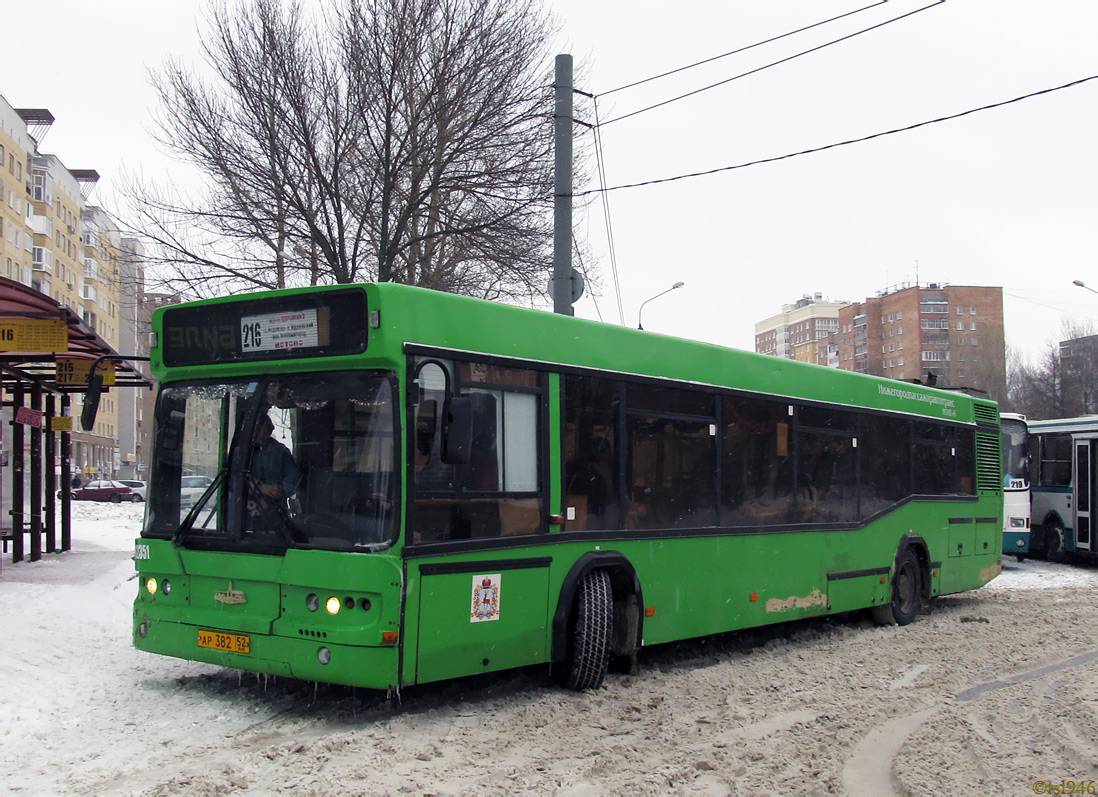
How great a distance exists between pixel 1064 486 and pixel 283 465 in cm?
1832

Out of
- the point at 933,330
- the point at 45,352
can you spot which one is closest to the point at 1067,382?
the point at 933,330

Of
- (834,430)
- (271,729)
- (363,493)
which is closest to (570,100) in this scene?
(834,430)

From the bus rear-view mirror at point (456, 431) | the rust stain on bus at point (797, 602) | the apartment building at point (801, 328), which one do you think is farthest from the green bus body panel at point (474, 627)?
the apartment building at point (801, 328)

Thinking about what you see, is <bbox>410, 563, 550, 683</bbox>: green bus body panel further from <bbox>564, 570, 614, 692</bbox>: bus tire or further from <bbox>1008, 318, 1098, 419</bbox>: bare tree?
<bbox>1008, 318, 1098, 419</bbox>: bare tree

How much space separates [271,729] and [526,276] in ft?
46.2

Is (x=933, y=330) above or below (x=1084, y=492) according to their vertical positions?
above

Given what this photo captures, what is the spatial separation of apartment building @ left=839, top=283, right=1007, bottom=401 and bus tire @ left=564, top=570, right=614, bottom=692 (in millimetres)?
94423

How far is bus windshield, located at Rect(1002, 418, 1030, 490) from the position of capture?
20578mm

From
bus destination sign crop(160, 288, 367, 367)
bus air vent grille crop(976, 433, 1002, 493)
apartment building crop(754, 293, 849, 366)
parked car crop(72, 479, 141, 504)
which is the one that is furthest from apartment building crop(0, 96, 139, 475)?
apartment building crop(754, 293, 849, 366)

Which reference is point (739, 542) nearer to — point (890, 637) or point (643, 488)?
point (643, 488)

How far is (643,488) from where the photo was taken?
28.2ft

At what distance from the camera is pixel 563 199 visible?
42.7ft

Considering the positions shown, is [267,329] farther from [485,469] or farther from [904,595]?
[904,595]

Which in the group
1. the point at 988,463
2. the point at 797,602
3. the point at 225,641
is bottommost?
the point at 797,602
